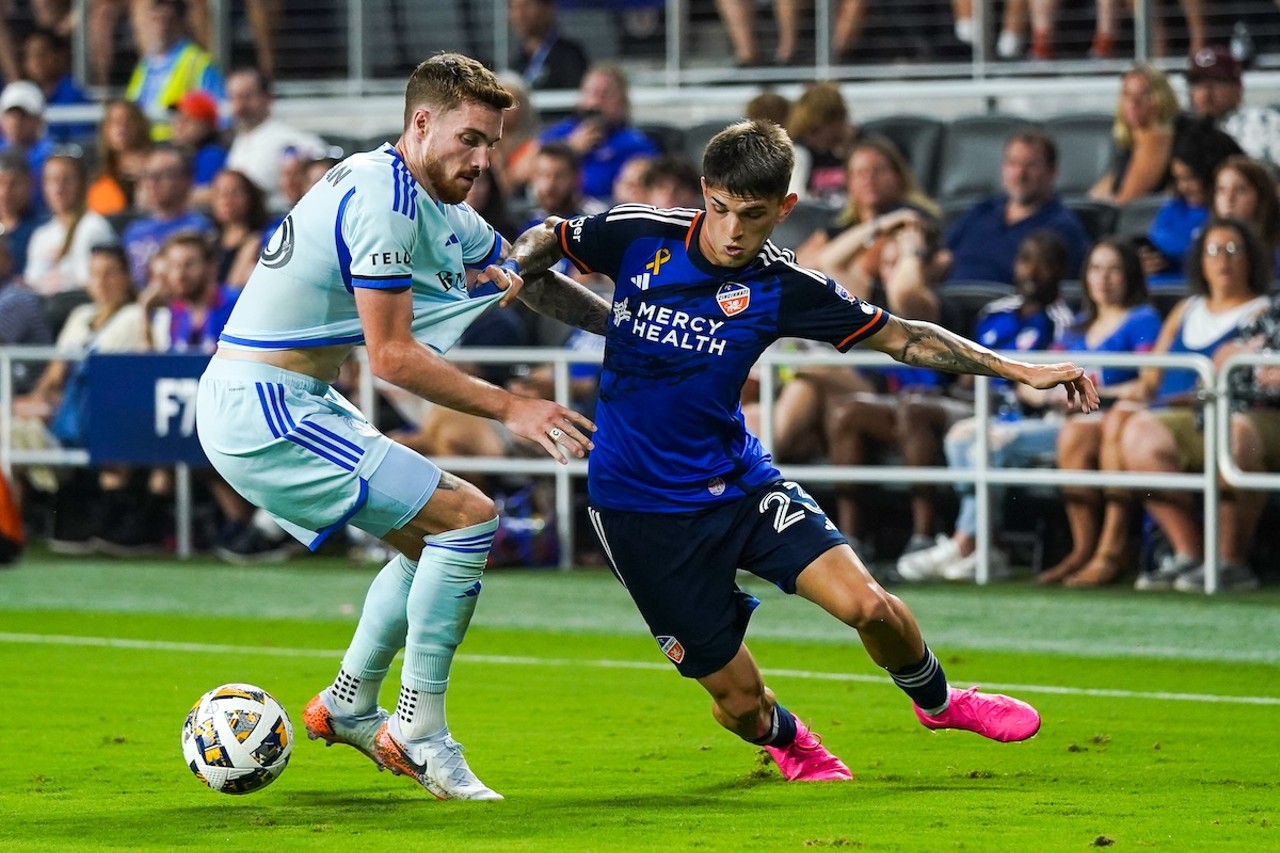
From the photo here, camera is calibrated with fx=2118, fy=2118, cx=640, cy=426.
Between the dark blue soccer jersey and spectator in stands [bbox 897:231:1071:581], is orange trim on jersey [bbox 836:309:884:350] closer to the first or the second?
the dark blue soccer jersey

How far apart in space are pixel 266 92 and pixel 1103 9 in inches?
239

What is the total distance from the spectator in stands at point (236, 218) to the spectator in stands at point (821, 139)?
11.7ft

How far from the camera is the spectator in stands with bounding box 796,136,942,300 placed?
1209 cm

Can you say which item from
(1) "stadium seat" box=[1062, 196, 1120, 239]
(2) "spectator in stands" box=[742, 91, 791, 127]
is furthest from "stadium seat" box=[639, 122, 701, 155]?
(1) "stadium seat" box=[1062, 196, 1120, 239]

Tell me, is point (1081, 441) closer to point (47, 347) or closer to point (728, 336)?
point (728, 336)

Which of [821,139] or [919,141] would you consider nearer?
[821,139]

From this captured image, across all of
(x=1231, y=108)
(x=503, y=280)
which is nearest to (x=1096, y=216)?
(x=1231, y=108)

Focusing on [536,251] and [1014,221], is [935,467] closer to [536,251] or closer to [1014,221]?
[1014,221]

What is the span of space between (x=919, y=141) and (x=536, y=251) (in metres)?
8.12

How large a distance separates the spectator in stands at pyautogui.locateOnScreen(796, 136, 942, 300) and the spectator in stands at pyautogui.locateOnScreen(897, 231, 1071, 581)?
0.60 metres

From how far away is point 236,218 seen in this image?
1417cm

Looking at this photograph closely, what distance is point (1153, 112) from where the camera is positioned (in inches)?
496

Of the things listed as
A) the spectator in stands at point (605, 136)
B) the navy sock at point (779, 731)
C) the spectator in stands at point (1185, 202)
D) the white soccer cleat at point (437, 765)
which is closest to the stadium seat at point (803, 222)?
the spectator in stands at point (605, 136)

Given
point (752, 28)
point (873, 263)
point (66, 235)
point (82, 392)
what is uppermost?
point (752, 28)
